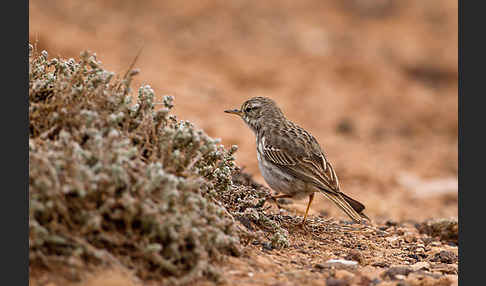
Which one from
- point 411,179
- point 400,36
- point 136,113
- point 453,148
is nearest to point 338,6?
point 400,36

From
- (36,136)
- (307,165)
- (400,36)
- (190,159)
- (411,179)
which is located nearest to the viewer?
(36,136)

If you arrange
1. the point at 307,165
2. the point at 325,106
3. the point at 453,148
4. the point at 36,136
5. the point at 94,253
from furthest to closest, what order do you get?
the point at 325,106
the point at 453,148
the point at 307,165
the point at 36,136
the point at 94,253

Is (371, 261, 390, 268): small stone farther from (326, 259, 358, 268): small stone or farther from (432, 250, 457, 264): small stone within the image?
(432, 250, 457, 264): small stone

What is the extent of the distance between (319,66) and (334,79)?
2.13 feet

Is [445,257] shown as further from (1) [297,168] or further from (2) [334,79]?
(2) [334,79]

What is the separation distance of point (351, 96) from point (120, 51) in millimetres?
6686

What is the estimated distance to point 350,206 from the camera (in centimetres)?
571

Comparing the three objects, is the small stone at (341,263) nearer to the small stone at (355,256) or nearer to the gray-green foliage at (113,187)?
the small stone at (355,256)

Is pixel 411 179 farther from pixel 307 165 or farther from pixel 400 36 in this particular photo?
pixel 400 36

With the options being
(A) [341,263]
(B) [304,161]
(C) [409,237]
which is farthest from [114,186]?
(C) [409,237]

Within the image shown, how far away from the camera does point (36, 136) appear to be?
14.2 ft

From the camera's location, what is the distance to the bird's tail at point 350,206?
18.4 ft

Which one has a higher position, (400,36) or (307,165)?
Result: (400,36)

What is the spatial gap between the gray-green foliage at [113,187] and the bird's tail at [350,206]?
4.59 feet
